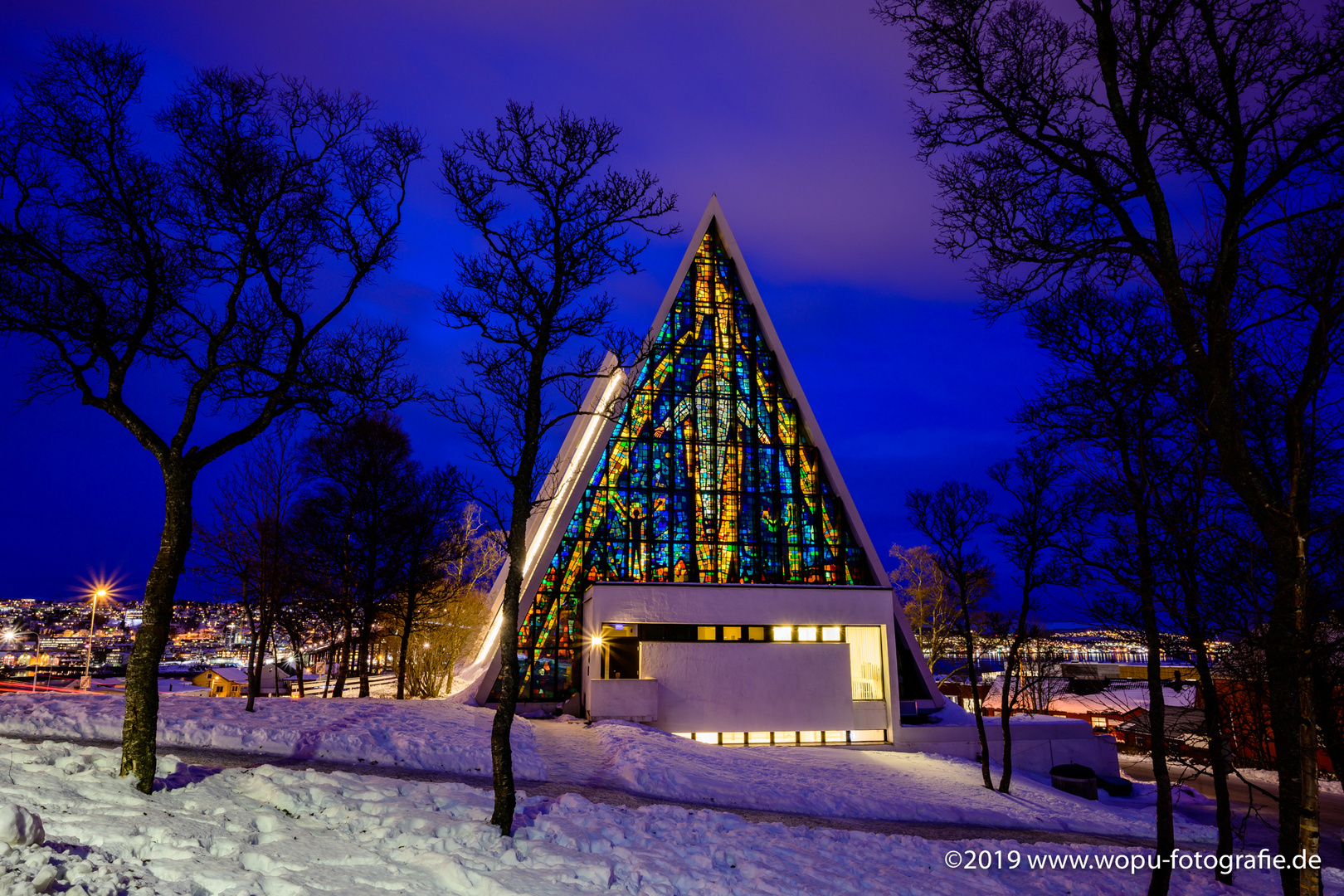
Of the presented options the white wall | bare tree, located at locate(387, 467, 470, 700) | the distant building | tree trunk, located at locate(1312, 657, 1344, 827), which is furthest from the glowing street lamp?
tree trunk, located at locate(1312, 657, 1344, 827)

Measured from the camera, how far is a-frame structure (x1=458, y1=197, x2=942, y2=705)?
2206 cm

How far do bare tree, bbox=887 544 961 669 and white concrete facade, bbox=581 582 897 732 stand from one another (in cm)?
1612

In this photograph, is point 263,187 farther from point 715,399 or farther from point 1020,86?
point 715,399

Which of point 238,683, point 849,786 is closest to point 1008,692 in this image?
point 849,786

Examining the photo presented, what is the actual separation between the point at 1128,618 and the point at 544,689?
16305 mm

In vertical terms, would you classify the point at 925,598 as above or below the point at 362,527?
below

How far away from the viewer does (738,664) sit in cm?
1992

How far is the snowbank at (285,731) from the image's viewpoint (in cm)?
1041

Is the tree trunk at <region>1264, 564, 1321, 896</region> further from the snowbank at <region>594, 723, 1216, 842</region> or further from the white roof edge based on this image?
the white roof edge

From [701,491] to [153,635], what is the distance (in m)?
18.3

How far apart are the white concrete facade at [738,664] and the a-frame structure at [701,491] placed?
1.44m

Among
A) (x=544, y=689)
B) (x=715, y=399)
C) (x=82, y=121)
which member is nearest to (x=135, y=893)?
(x=82, y=121)

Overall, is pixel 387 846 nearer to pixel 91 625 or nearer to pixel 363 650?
pixel 363 650

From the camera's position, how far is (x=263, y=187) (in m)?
7.57
